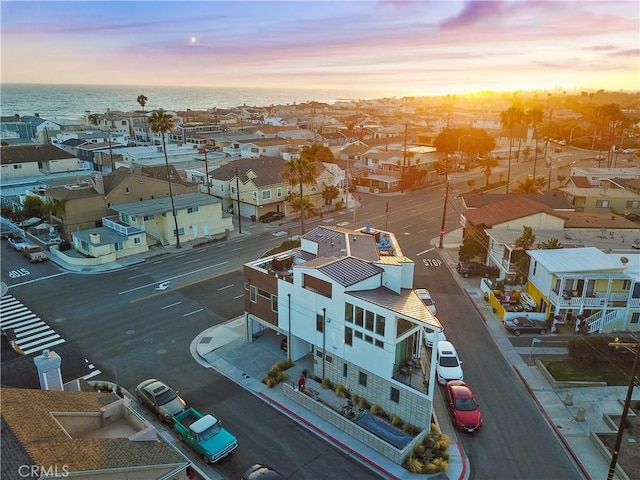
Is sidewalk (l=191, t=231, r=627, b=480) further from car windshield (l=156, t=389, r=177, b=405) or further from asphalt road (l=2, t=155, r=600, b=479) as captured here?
car windshield (l=156, t=389, r=177, b=405)

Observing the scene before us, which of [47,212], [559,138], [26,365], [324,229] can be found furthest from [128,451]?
[559,138]

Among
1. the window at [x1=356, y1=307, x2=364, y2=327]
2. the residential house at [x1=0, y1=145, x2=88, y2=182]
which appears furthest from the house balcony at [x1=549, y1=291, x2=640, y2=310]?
the residential house at [x1=0, y1=145, x2=88, y2=182]

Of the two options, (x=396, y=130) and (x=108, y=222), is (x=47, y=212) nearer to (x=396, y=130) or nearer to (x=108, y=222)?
(x=108, y=222)

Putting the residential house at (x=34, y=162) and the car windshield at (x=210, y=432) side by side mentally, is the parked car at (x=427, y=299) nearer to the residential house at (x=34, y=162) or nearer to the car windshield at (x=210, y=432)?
the car windshield at (x=210, y=432)

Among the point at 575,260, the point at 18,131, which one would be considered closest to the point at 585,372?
the point at 575,260

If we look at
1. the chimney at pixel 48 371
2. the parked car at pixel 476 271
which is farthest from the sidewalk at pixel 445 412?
the chimney at pixel 48 371

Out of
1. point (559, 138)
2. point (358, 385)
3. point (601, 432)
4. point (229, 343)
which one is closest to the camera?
point (601, 432)
